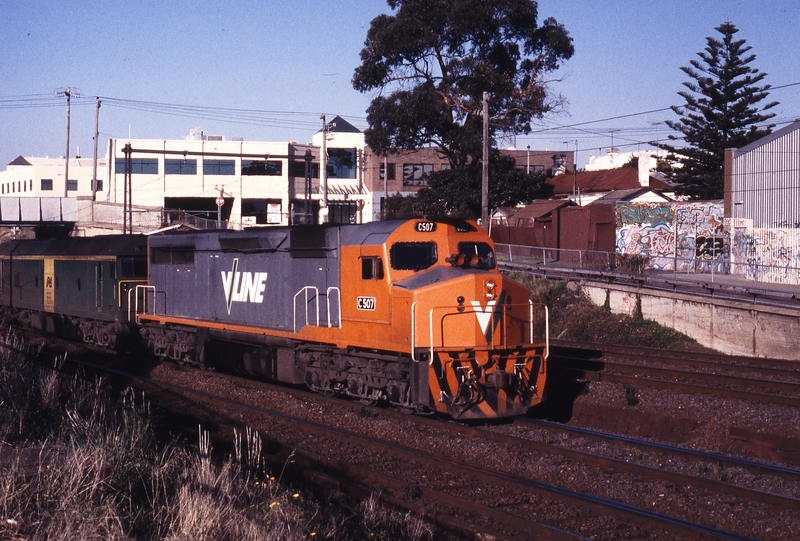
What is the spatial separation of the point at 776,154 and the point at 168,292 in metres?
27.1

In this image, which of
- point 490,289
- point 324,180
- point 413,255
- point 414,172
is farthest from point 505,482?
point 414,172

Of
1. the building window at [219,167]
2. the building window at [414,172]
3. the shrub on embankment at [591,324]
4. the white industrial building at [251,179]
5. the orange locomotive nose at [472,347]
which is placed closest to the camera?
the orange locomotive nose at [472,347]

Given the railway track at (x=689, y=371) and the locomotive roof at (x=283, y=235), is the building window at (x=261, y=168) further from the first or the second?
the railway track at (x=689, y=371)

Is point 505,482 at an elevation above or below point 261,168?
below

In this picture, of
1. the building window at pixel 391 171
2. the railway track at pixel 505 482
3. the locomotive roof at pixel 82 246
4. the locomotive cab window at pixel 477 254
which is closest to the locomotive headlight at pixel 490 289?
the locomotive cab window at pixel 477 254

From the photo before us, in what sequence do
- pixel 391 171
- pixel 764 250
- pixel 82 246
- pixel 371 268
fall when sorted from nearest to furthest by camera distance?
pixel 371 268, pixel 82 246, pixel 764 250, pixel 391 171

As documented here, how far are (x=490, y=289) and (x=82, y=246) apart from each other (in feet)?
49.3

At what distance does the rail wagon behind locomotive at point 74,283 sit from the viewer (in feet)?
64.8

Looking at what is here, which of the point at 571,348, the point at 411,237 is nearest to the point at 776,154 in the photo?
the point at 571,348

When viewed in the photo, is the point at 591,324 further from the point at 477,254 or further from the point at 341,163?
the point at 341,163

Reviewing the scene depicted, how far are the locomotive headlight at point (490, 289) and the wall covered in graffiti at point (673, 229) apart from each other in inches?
902

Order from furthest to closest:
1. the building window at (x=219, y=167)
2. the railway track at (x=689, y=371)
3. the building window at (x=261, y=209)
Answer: the building window at (x=261, y=209)
the building window at (x=219, y=167)
the railway track at (x=689, y=371)

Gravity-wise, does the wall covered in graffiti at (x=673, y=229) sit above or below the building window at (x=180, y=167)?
below

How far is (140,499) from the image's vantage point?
21.1 ft
